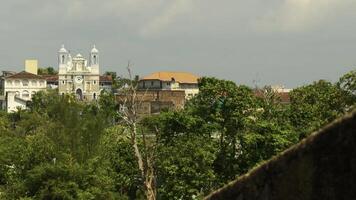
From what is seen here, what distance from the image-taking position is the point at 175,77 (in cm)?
15050

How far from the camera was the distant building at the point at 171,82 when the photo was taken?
474ft

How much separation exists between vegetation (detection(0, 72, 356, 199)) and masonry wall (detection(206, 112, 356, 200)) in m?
21.2

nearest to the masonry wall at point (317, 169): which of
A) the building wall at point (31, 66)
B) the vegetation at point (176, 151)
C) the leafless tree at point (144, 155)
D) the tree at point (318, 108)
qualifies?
the vegetation at point (176, 151)

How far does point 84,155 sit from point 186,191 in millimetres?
9650

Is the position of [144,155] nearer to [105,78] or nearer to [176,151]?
[176,151]

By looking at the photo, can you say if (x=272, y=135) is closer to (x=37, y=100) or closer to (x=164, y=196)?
(x=164, y=196)

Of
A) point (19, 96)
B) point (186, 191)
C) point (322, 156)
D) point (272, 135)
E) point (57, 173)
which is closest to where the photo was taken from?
point (322, 156)

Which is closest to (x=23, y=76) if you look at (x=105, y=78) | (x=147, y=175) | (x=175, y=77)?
(x=105, y=78)

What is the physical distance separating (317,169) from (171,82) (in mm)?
140897

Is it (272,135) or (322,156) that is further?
(272,135)

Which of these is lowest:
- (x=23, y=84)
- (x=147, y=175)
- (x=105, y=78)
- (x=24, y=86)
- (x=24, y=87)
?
(x=147, y=175)

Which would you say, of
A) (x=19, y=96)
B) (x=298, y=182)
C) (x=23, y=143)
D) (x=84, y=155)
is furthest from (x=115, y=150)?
(x=19, y=96)

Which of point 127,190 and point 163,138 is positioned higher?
point 163,138

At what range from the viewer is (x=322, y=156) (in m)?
5.91
